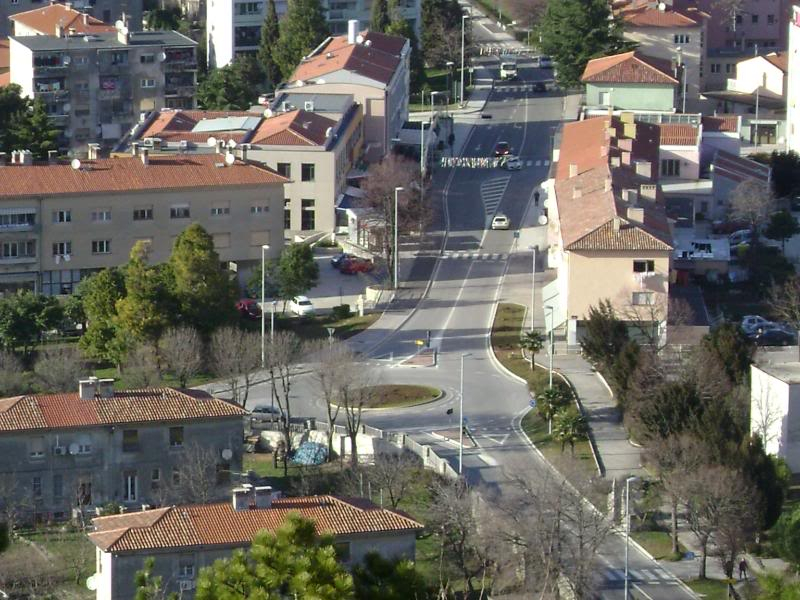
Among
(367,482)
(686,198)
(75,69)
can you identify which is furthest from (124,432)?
(75,69)

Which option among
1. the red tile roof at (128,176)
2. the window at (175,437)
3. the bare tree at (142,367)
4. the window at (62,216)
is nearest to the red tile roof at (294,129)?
the red tile roof at (128,176)

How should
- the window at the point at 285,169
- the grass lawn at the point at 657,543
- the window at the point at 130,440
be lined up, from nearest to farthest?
the grass lawn at the point at 657,543 → the window at the point at 130,440 → the window at the point at 285,169

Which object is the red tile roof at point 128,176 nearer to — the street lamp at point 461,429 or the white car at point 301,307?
the white car at point 301,307

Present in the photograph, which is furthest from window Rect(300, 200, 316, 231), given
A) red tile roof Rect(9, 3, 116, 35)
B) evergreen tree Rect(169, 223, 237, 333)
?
red tile roof Rect(9, 3, 116, 35)

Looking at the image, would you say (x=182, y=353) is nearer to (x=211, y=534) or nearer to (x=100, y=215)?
(x=100, y=215)

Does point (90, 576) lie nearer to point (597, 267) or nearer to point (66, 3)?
point (597, 267)
